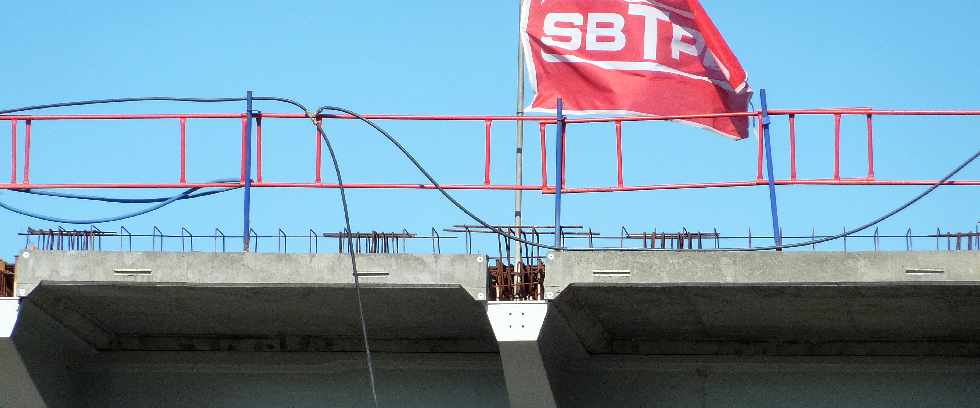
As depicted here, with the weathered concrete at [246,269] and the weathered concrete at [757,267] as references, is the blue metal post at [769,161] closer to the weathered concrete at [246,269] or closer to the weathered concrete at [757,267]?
the weathered concrete at [757,267]

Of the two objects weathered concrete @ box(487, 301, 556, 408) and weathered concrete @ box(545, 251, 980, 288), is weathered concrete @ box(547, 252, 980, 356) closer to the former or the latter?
weathered concrete @ box(545, 251, 980, 288)

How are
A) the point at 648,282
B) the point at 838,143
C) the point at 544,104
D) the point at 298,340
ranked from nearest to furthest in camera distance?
1. the point at 648,282
2. the point at 838,143
3. the point at 298,340
4. the point at 544,104

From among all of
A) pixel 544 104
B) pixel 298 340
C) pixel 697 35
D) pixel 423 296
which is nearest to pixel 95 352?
pixel 298 340

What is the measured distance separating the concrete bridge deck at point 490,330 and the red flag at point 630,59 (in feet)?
8.23

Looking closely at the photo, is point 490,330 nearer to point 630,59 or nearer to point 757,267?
point 757,267

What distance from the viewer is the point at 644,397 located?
14.0 m

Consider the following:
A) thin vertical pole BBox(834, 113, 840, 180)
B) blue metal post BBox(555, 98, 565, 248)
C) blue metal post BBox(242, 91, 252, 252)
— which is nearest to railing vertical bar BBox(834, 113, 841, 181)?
thin vertical pole BBox(834, 113, 840, 180)

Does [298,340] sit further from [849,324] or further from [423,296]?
[849,324]

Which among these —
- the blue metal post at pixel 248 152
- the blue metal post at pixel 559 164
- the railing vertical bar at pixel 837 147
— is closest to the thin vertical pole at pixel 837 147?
the railing vertical bar at pixel 837 147

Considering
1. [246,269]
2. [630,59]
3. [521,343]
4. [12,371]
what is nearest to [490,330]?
[521,343]

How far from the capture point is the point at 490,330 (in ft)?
44.8

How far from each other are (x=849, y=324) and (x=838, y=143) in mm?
1464

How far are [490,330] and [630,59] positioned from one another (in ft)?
10.8

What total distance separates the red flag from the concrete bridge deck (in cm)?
251
